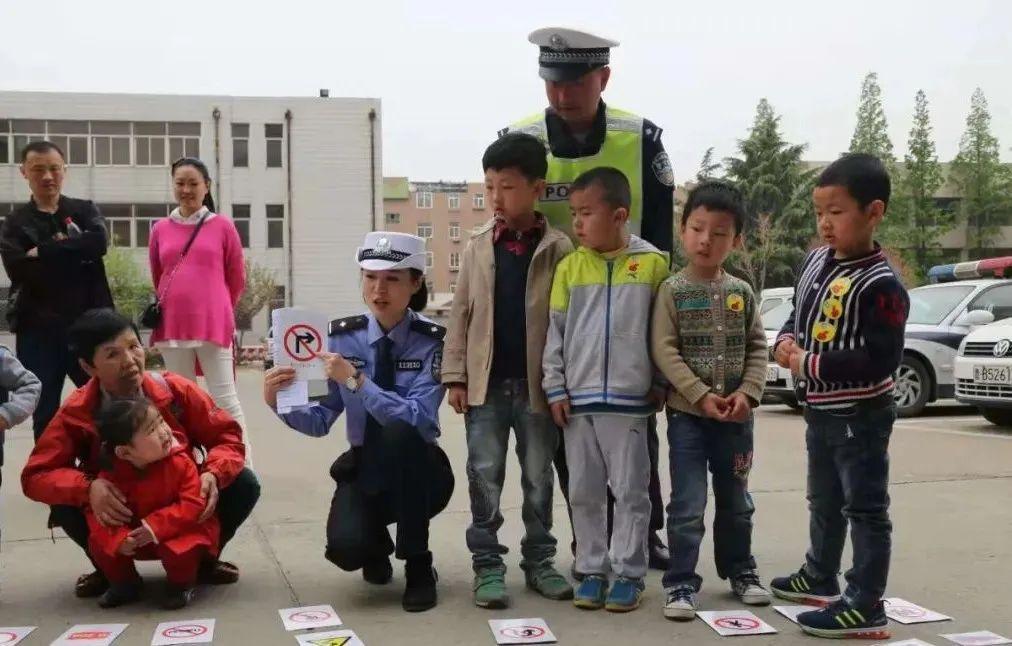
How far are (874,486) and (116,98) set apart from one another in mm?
40024

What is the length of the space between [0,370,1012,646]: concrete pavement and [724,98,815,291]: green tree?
41.0 m

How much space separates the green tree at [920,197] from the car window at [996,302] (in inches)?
1804

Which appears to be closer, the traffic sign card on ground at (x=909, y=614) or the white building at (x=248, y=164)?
the traffic sign card on ground at (x=909, y=614)

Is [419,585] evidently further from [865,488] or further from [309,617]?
[865,488]

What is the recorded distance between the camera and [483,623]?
11.0 feet

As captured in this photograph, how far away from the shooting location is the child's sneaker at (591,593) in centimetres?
347

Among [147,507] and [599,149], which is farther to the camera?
[599,149]

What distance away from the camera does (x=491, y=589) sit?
3.52 meters

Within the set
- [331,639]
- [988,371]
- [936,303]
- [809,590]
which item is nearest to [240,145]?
[936,303]

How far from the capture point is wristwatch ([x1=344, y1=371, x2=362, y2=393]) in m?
3.47

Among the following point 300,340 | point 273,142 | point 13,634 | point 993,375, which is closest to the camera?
point 13,634

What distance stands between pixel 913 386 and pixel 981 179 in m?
53.8

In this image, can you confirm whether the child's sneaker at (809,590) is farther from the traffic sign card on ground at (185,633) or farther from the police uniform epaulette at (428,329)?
the traffic sign card on ground at (185,633)

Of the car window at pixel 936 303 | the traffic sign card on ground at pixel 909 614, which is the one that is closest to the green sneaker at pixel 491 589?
the traffic sign card on ground at pixel 909 614
